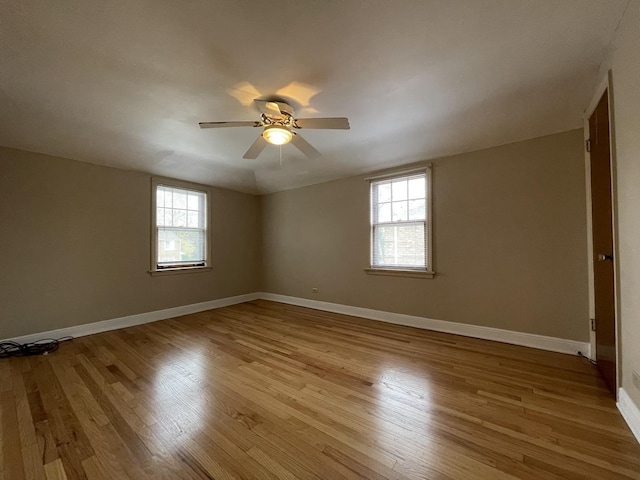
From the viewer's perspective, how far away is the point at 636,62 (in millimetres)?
1438

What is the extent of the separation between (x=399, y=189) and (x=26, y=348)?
5051 mm

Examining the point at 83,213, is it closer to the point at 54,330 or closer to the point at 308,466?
the point at 54,330

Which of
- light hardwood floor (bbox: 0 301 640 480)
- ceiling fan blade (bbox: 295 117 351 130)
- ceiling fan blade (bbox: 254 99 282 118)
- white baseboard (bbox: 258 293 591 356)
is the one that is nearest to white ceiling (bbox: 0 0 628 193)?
ceiling fan blade (bbox: 254 99 282 118)

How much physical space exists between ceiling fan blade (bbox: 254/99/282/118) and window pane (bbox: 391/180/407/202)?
89.0 inches

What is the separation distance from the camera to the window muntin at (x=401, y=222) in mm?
3632

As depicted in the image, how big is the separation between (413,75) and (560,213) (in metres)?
2.20

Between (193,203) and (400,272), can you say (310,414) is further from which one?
(193,203)

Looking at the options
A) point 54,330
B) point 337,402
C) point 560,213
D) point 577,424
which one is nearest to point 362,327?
point 337,402

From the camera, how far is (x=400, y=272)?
3781 mm

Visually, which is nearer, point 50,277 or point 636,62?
point 636,62

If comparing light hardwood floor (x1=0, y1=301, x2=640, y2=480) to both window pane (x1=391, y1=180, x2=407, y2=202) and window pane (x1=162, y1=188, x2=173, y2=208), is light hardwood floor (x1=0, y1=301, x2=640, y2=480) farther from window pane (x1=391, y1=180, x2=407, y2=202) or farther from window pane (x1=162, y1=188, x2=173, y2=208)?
window pane (x1=162, y1=188, x2=173, y2=208)

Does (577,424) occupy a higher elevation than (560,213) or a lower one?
lower

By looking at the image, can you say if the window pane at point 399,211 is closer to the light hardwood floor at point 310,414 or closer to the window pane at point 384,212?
the window pane at point 384,212

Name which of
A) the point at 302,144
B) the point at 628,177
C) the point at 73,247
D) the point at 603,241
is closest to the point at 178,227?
the point at 73,247
